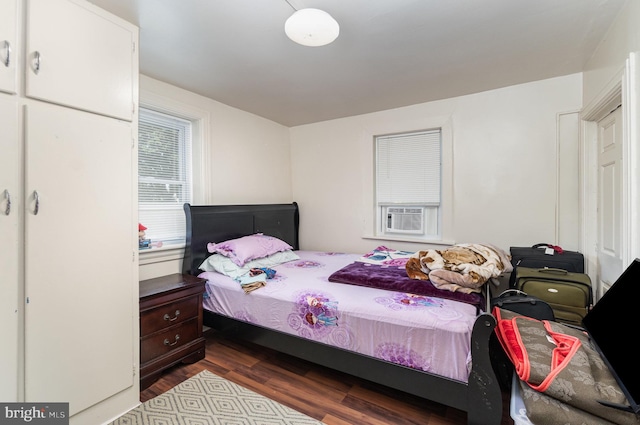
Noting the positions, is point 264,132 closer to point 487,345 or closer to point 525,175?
point 525,175

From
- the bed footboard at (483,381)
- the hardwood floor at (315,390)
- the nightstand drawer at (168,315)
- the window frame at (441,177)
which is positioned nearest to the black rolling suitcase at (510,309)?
the bed footboard at (483,381)

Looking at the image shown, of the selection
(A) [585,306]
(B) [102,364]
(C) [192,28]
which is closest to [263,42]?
(C) [192,28]

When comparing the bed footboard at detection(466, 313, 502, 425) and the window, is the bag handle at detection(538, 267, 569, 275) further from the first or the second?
the bed footboard at detection(466, 313, 502, 425)

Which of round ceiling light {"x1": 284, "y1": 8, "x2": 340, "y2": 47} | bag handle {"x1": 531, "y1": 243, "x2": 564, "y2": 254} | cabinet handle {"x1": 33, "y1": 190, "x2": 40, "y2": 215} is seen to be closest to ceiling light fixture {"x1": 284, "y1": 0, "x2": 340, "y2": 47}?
round ceiling light {"x1": 284, "y1": 8, "x2": 340, "y2": 47}

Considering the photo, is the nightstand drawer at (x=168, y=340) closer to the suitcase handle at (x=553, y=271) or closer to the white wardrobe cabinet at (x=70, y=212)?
the white wardrobe cabinet at (x=70, y=212)

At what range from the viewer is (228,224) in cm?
299

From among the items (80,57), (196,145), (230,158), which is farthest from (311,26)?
(230,158)

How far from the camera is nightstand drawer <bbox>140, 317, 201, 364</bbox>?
2.00m

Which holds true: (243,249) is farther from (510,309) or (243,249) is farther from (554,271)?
(554,271)

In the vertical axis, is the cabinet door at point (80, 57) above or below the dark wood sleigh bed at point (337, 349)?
above

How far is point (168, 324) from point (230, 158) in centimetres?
188

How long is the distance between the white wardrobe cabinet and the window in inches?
106

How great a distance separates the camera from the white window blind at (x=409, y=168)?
10.8 feet

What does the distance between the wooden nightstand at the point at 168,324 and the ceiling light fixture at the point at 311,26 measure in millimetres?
1991
